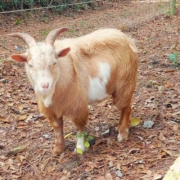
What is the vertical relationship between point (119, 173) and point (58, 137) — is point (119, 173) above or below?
below

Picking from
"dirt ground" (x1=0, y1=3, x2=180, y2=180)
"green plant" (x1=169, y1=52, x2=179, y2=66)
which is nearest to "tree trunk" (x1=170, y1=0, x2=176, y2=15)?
"dirt ground" (x1=0, y1=3, x2=180, y2=180)

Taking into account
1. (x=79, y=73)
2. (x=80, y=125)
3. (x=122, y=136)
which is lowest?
(x=122, y=136)

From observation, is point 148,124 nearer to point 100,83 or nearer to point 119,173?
point 100,83

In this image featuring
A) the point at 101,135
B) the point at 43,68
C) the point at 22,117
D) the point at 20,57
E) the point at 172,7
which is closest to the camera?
the point at 43,68

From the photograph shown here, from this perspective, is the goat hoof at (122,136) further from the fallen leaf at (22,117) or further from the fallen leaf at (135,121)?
the fallen leaf at (22,117)

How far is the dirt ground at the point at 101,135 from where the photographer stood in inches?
148

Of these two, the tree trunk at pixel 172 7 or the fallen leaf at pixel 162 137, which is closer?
the fallen leaf at pixel 162 137

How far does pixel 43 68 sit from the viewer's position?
341 centimetres

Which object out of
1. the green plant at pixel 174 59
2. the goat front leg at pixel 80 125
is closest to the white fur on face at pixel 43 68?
the goat front leg at pixel 80 125

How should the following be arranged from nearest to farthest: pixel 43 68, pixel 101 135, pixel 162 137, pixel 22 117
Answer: pixel 43 68 < pixel 162 137 < pixel 101 135 < pixel 22 117

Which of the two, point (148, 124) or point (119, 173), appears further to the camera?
point (148, 124)

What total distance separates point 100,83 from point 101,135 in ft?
2.85

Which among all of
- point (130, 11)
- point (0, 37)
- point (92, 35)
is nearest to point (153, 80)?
point (92, 35)

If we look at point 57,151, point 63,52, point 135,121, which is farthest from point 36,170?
point 135,121
